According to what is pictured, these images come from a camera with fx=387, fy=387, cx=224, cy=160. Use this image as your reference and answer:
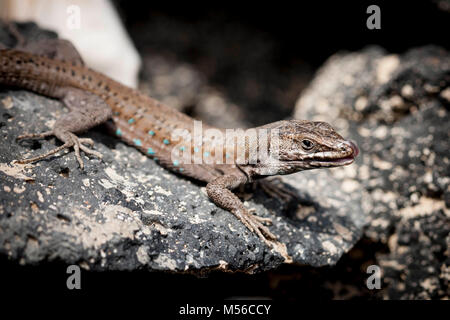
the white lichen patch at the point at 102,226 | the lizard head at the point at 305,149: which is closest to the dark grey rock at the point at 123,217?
the white lichen patch at the point at 102,226

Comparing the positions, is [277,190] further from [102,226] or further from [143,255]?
[102,226]

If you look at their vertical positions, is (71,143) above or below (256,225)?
above

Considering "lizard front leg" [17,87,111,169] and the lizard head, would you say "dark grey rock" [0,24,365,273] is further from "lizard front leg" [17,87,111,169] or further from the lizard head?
the lizard head

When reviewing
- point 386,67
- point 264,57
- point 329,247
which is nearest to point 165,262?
point 329,247

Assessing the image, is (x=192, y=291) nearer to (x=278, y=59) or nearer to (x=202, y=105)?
(x=202, y=105)

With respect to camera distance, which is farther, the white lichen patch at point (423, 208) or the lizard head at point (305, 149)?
the white lichen patch at point (423, 208)

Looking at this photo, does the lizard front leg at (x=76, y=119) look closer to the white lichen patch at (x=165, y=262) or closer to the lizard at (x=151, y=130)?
the lizard at (x=151, y=130)

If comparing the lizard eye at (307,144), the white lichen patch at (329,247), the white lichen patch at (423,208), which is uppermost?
the lizard eye at (307,144)

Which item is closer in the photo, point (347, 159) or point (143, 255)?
point (143, 255)
